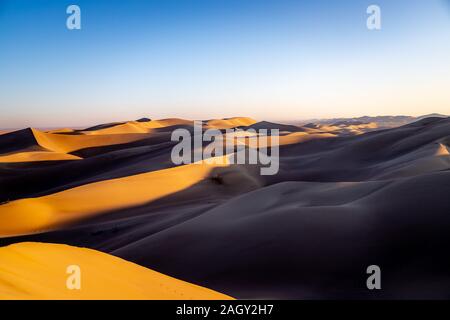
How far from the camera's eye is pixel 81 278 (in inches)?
121

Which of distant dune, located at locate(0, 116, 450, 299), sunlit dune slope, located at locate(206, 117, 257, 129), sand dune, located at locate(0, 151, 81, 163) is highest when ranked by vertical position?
sunlit dune slope, located at locate(206, 117, 257, 129)

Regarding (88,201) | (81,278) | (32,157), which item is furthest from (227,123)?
(81,278)

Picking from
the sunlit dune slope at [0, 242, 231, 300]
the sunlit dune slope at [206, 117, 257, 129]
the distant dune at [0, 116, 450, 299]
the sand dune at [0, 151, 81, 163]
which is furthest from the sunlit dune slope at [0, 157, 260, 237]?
the sunlit dune slope at [206, 117, 257, 129]

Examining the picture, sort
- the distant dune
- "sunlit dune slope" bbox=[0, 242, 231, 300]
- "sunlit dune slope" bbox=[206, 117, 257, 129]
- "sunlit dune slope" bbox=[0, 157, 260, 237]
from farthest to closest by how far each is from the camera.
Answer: "sunlit dune slope" bbox=[206, 117, 257, 129]
"sunlit dune slope" bbox=[0, 157, 260, 237]
the distant dune
"sunlit dune slope" bbox=[0, 242, 231, 300]

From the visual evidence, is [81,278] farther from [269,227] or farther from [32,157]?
[32,157]

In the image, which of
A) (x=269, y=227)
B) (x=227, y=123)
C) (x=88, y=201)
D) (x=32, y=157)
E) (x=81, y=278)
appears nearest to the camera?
(x=81, y=278)

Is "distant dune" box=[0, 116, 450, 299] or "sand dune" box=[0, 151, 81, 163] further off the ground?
"distant dune" box=[0, 116, 450, 299]

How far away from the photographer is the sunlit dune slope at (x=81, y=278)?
2.47 m

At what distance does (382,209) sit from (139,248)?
163 inches

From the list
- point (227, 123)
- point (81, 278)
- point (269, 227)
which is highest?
point (227, 123)

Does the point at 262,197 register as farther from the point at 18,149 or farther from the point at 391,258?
the point at 18,149

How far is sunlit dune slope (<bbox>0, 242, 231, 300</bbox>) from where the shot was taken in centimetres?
247

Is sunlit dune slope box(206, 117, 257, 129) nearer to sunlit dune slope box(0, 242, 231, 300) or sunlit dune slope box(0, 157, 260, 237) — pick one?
sunlit dune slope box(0, 157, 260, 237)
